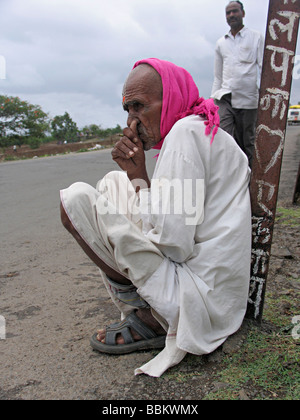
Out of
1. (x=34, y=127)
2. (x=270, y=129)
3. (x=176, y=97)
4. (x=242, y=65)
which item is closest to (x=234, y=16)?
(x=242, y=65)

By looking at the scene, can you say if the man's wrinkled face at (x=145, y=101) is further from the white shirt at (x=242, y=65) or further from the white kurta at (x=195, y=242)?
the white shirt at (x=242, y=65)

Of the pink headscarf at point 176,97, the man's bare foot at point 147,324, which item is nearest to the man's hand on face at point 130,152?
the pink headscarf at point 176,97

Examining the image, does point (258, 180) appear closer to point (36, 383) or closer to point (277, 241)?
point (36, 383)

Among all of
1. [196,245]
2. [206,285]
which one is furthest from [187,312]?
[196,245]

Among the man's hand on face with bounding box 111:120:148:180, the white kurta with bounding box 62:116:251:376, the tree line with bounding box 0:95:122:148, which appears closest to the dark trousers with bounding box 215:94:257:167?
the man's hand on face with bounding box 111:120:148:180

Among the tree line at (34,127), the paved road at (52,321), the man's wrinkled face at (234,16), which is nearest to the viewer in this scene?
the paved road at (52,321)

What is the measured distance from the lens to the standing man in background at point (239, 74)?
15.5 feet

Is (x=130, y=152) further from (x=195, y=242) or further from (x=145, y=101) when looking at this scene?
(x=195, y=242)

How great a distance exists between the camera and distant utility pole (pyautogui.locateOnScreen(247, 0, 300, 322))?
1868 millimetres

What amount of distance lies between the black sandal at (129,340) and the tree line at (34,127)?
2647 cm

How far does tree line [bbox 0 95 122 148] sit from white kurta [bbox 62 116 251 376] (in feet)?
87.2

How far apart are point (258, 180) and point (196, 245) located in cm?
47

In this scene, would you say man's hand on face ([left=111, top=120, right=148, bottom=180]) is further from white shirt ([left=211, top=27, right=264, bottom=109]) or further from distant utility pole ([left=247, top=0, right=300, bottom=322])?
white shirt ([left=211, top=27, right=264, bottom=109])

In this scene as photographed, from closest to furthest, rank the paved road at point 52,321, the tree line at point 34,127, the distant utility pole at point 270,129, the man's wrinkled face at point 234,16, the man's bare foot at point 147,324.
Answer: the paved road at point 52,321 → the distant utility pole at point 270,129 → the man's bare foot at point 147,324 → the man's wrinkled face at point 234,16 → the tree line at point 34,127
